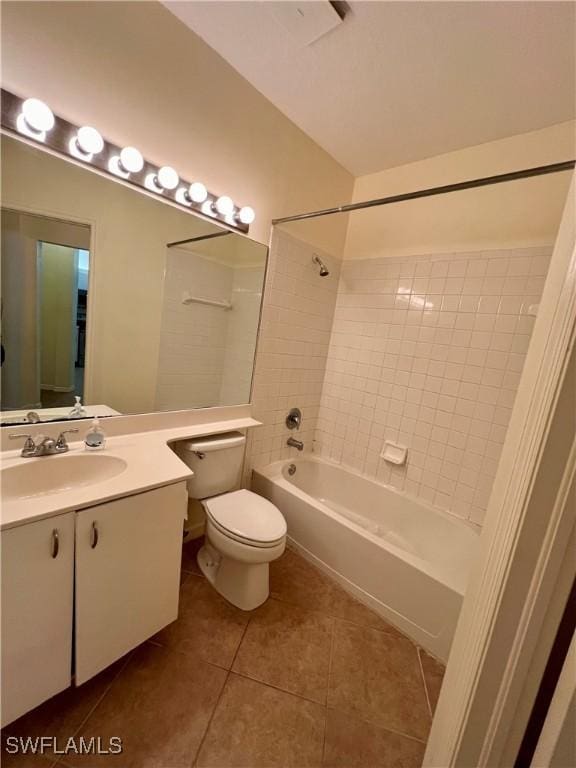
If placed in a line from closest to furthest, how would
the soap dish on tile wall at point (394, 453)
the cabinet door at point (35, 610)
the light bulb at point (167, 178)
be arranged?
the cabinet door at point (35, 610) → the light bulb at point (167, 178) → the soap dish on tile wall at point (394, 453)

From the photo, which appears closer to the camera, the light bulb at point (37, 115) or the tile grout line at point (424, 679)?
the light bulb at point (37, 115)

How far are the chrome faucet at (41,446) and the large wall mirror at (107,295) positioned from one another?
9cm

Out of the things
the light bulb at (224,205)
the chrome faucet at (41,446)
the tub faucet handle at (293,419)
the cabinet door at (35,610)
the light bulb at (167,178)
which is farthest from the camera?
the tub faucet handle at (293,419)

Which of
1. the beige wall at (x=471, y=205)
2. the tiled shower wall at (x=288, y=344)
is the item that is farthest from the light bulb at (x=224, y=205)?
the beige wall at (x=471, y=205)

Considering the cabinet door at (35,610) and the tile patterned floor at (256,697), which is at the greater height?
the cabinet door at (35,610)

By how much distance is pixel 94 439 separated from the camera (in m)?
1.21

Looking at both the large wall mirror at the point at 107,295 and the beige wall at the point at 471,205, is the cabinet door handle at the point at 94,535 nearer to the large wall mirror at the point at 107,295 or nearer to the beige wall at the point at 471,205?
the large wall mirror at the point at 107,295

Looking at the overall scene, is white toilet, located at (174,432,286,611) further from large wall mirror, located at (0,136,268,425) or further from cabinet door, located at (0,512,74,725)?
cabinet door, located at (0,512,74,725)

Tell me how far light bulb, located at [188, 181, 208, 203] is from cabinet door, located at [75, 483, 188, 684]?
4.25 feet

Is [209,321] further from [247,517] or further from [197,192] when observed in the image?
[247,517]

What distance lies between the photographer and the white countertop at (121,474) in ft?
2.73

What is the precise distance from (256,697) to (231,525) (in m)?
0.60

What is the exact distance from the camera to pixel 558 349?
1.44 ft

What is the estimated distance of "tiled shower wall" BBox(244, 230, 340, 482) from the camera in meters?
1.93
